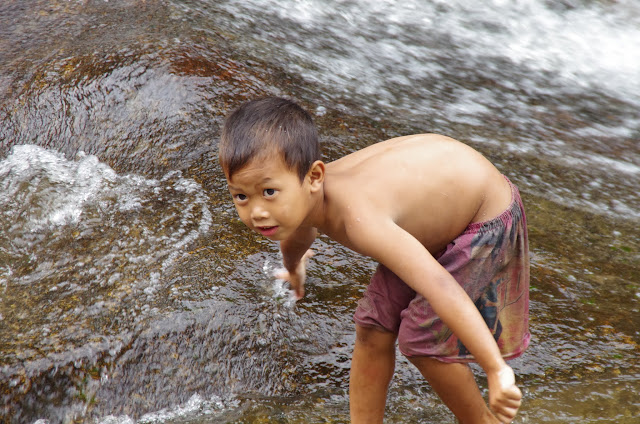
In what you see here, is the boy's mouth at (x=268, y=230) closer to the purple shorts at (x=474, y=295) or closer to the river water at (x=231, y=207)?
the purple shorts at (x=474, y=295)

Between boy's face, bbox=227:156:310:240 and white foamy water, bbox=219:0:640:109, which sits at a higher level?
boy's face, bbox=227:156:310:240

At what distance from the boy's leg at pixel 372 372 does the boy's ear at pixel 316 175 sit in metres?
0.54

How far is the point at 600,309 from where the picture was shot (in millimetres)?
3246

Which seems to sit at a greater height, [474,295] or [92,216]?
[474,295]

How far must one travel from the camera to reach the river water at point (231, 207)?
9.01ft

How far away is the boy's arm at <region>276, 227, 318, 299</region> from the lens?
2.78 m

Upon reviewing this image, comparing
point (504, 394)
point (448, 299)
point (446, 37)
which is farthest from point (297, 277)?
point (446, 37)

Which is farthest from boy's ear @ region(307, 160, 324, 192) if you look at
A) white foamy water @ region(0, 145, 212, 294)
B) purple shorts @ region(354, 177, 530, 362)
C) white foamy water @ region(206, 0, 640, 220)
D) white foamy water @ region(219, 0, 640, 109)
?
white foamy water @ region(219, 0, 640, 109)

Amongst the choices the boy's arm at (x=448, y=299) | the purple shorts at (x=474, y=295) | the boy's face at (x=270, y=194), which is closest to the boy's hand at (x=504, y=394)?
the boy's arm at (x=448, y=299)

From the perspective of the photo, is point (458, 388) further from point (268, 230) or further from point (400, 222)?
point (268, 230)

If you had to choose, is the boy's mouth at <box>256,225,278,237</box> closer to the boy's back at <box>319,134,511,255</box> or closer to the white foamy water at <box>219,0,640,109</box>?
the boy's back at <box>319,134,511,255</box>

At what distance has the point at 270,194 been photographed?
7.20 ft

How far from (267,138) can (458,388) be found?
1055mm

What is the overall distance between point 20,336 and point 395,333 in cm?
153
